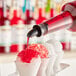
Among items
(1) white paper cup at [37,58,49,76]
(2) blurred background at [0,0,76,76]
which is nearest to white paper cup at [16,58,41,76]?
→ (1) white paper cup at [37,58,49,76]

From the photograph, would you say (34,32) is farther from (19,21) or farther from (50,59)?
(19,21)

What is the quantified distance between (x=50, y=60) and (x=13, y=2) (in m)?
1.17

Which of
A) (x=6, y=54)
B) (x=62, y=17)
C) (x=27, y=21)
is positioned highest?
(x=27, y=21)

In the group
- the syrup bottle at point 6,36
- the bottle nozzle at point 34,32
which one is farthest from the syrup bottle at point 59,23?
the syrup bottle at point 6,36

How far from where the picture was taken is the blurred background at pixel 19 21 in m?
1.61

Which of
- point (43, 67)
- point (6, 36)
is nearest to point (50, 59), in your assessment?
point (43, 67)

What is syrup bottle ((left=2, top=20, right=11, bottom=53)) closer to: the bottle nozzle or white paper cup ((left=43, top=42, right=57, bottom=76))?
white paper cup ((left=43, top=42, right=57, bottom=76))

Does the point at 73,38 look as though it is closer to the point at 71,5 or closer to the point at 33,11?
the point at 33,11

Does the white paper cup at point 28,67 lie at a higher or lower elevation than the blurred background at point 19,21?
lower

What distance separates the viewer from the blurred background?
5.27ft

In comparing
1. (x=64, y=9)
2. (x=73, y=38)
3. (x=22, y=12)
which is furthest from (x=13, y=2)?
(x=64, y=9)

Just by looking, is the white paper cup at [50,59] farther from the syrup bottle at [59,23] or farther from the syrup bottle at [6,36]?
the syrup bottle at [6,36]

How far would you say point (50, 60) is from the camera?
578 millimetres

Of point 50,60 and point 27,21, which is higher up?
point 27,21
